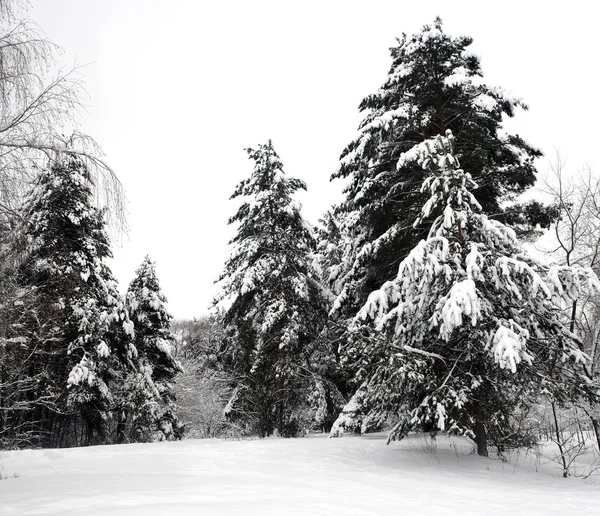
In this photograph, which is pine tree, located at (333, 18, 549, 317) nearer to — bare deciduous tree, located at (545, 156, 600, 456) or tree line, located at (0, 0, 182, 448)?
bare deciduous tree, located at (545, 156, 600, 456)

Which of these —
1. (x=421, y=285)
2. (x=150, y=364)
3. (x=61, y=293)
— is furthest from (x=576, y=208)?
(x=150, y=364)

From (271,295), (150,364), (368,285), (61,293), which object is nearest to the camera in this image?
(368,285)

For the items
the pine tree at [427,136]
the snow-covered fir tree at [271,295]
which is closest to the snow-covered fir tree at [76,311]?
the snow-covered fir tree at [271,295]

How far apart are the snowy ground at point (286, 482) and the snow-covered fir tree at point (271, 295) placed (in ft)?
18.9

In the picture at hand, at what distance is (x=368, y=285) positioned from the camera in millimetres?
13656

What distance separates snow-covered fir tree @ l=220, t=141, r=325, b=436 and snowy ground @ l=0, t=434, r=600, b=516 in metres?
5.76

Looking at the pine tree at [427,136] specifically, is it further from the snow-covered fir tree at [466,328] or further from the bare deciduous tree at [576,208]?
the snow-covered fir tree at [466,328]

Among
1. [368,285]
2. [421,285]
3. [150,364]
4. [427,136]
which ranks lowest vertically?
[150,364]

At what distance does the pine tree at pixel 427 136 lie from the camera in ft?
Result: 38.0

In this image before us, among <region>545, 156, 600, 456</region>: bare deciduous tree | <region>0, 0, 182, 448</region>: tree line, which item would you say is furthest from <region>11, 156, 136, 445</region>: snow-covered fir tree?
<region>545, 156, 600, 456</region>: bare deciduous tree

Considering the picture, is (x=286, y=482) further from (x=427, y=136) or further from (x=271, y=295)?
(x=271, y=295)

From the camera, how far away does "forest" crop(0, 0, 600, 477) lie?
671 cm

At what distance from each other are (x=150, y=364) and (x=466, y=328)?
57.3ft

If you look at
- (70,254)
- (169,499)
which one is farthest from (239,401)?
(169,499)
